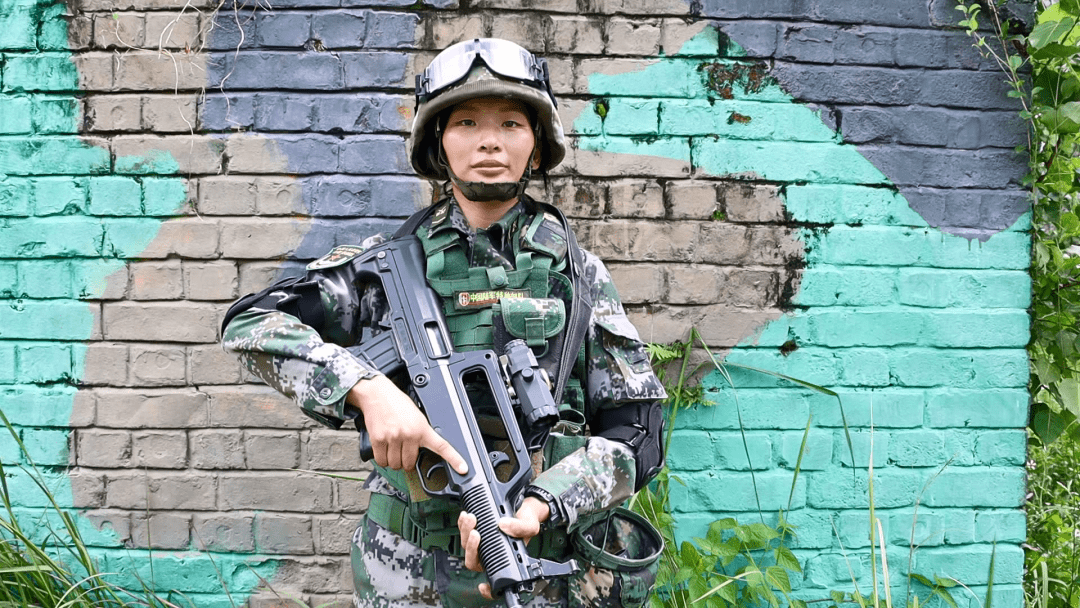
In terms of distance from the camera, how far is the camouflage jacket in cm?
141

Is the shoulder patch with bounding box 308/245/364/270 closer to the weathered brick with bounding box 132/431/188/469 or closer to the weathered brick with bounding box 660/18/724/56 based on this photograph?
the weathered brick with bounding box 132/431/188/469

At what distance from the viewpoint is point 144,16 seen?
227 centimetres

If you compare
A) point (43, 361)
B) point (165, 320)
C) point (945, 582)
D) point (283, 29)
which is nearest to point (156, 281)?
point (165, 320)

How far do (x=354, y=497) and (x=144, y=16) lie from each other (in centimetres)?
162

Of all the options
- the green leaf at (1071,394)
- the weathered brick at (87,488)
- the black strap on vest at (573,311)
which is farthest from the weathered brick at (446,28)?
the green leaf at (1071,394)

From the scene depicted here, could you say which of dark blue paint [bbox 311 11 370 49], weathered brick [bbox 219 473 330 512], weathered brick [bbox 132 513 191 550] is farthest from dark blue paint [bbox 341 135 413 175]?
weathered brick [bbox 132 513 191 550]

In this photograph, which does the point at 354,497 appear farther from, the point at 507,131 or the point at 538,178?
the point at 507,131

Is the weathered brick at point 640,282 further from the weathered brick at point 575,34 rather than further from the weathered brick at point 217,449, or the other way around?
the weathered brick at point 217,449

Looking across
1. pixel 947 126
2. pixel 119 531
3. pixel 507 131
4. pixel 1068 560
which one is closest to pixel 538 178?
pixel 507 131

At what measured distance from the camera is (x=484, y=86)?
1496mm

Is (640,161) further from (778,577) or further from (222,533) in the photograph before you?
(222,533)

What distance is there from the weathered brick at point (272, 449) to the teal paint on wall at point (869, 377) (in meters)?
1.20

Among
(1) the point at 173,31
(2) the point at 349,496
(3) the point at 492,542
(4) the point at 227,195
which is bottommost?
(2) the point at 349,496

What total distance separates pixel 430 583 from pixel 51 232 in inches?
66.7
